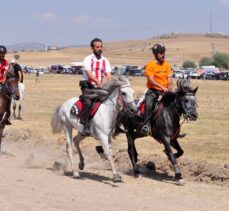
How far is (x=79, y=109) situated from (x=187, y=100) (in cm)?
252

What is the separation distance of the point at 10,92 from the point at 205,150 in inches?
229

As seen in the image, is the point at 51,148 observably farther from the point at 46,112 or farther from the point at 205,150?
the point at 46,112

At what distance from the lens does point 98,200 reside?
10.9 meters

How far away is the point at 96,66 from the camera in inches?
530

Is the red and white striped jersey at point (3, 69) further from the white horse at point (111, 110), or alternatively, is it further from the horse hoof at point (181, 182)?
the horse hoof at point (181, 182)

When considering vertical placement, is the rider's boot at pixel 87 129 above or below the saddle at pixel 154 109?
below

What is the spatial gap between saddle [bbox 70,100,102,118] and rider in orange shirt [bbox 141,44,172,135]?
1158mm

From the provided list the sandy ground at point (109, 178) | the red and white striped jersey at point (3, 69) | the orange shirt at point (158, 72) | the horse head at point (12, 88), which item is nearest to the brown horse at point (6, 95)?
the horse head at point (12, 88)

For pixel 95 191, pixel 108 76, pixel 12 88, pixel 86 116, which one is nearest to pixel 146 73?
pixel 108 76

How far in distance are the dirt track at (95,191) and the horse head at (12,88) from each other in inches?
69.3

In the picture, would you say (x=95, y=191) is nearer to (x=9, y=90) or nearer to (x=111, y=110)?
(x=111, y=110)

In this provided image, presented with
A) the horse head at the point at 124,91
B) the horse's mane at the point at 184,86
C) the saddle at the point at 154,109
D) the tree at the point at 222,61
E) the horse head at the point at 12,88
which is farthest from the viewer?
the tree at the point at 222,61

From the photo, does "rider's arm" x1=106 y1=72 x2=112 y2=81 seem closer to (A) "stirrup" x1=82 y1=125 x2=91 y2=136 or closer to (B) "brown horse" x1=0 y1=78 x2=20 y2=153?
(A) "stirrup" x1=82 y1=125 x2=91 y2=136

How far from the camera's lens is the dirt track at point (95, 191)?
10.5 meters
